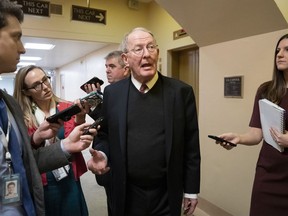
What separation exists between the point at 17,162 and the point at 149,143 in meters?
0.62

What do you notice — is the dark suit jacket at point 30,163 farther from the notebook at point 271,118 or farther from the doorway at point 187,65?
the doorway at point 187,65

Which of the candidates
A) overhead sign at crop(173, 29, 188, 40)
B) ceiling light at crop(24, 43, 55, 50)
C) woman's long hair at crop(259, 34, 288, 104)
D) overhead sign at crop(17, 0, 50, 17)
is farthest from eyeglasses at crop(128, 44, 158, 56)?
ceiling light at crop(24, 43, 55, 50)

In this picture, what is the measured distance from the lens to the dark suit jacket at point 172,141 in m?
1.39

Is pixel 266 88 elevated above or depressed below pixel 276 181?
above

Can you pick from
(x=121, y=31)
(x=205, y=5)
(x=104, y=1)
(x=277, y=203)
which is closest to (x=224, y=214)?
(x=277, y=203)

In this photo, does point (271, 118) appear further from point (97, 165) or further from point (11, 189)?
point (11, 189)

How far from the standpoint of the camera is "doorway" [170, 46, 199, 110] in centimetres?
388

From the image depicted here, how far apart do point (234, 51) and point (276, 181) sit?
1400 mm

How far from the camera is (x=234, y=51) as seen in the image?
2.57m

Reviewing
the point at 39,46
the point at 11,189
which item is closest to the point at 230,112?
the point at 11,189

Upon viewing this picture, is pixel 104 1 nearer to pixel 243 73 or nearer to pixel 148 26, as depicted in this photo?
pixel 148 26

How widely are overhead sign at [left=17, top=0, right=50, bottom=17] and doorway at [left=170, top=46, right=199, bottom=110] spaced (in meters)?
1.87

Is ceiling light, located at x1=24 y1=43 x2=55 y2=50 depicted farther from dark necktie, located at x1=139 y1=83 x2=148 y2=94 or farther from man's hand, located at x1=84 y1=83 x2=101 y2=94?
dark necktie, located at x1=139 y1=83 x2=148 y2=94

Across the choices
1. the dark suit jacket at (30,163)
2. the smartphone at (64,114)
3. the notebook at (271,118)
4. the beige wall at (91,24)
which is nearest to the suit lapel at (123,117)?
the smartphone at (64,114)
